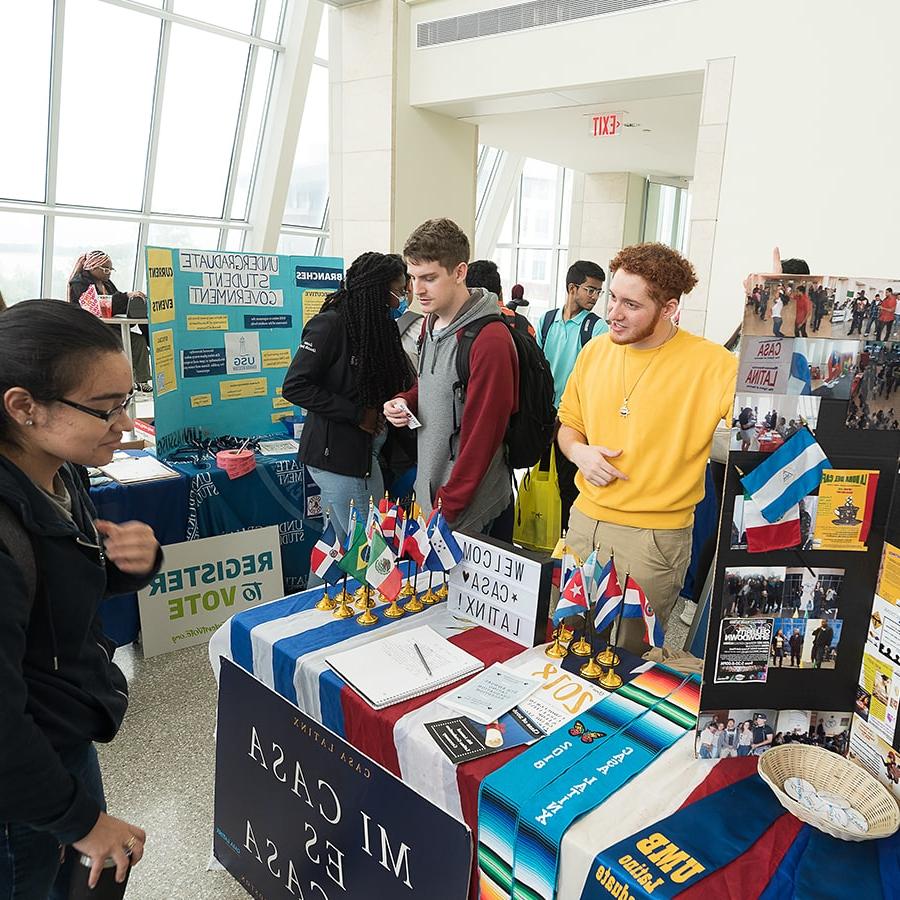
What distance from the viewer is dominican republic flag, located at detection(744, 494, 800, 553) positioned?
46.0 inches

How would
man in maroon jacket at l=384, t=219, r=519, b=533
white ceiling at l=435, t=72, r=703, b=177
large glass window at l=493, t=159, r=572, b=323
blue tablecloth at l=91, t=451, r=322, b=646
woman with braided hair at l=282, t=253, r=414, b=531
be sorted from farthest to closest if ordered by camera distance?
large glass window at l=493, t=159, r=572, b=323
white ceiling at l=435, t=72, r=703, b=177
blue tablecloth at l=91, t=451, r=322, b=646
woman with braided hair at l=282, t=253, r=414, b=531
man in maroon jacket at l=384, t=219, r=519, b=533

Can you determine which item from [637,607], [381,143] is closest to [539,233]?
[381,143]

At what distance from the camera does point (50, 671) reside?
3.21ft

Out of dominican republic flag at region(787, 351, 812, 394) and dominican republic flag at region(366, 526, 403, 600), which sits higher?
dominican republic flag at region(787, 351, 812, 394)

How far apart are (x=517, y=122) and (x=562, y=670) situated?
7.00m

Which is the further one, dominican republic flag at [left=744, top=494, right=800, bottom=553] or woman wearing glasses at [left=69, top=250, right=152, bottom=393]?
woman wearing glasses at [left=69, top=250, right=152, bottom=393]

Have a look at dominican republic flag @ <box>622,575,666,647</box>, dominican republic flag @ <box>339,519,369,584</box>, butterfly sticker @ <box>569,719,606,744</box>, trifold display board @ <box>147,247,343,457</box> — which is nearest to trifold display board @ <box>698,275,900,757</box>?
butterfly sticker @ <box>569,719,606,744</box>

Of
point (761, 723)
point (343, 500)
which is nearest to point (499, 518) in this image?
point (343, 500)

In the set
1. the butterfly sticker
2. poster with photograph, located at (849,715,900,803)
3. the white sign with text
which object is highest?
poster with photograph, located at (849,715,900,803)

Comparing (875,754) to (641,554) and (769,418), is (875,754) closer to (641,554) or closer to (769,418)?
(769,418)

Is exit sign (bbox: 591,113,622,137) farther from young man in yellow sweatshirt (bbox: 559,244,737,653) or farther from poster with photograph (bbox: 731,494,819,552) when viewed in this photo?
poster with photograph (bbox: 731,494,819,552)

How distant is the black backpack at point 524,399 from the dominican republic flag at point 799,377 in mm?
1133

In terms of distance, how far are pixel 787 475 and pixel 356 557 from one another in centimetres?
103

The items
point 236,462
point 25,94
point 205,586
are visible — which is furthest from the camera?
point 25,94
